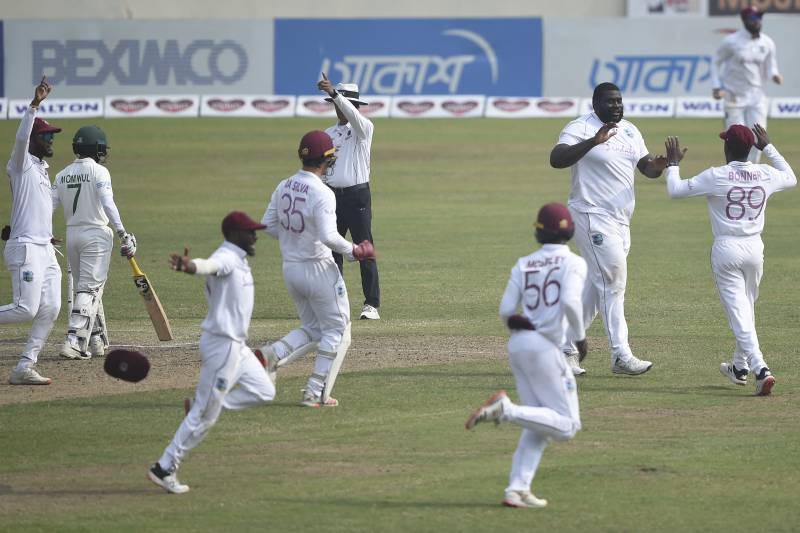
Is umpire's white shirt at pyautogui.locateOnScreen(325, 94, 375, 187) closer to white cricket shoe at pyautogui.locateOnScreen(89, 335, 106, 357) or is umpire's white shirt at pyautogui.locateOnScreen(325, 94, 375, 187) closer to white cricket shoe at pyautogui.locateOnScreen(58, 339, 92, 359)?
white cricket shoe at pyautogui.locateOnScreen(89, 335, 106, 357)

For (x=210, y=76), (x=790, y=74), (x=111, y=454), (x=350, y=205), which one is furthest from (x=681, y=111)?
(x=111, y=454)

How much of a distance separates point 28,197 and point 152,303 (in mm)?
1817

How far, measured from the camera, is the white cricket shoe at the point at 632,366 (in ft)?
41.8

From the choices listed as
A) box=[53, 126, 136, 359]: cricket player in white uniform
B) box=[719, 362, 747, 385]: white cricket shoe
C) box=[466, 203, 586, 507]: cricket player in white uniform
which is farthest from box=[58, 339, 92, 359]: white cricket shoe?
box=[466, 203, 586, 507]: cricket player in white uniform

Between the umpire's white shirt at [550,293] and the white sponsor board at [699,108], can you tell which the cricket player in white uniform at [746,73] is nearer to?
the white sponsor board at [699,108]

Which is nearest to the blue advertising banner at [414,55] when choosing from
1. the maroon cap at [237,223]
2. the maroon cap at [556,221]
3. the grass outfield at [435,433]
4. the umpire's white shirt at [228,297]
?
the grass outfield at [435,433]

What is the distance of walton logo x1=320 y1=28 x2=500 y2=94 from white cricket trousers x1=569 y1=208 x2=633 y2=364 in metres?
33.3

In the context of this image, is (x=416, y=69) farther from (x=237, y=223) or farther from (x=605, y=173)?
(x=237, y=223)

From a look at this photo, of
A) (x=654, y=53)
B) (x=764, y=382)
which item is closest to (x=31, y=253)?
(x=764, y=382)

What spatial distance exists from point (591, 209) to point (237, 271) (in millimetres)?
4471

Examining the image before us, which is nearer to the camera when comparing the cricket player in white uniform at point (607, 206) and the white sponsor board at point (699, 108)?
the cricket player in white uniform at point (607, 206)

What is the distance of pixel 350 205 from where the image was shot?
53.9 feet

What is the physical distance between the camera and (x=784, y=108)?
41.2 metres

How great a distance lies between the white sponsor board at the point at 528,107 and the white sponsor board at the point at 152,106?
916 centimetres
